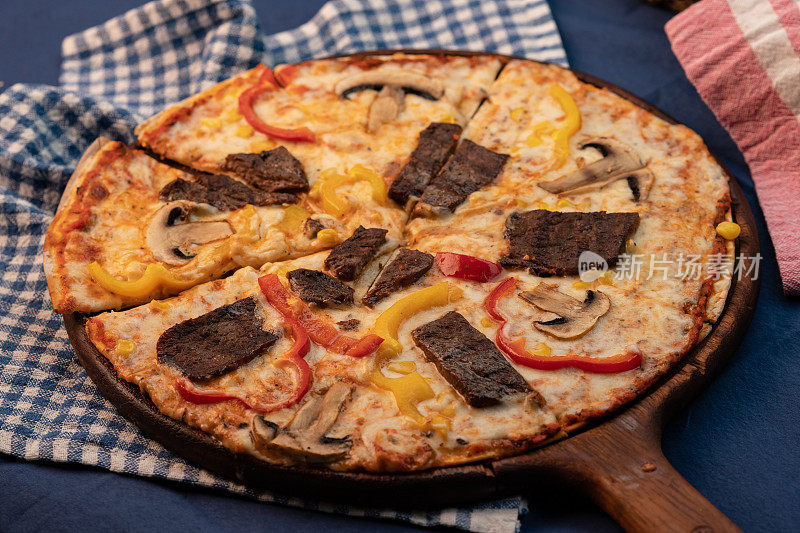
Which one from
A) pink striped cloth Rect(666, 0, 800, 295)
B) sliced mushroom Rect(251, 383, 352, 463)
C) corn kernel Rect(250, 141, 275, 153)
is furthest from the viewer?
corn kernel Rect(250, 141, 275, 153)

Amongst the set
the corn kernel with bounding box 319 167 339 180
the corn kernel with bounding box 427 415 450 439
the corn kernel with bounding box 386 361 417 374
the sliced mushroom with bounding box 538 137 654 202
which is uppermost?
the corn kernel with bounding box 319 167 339 180

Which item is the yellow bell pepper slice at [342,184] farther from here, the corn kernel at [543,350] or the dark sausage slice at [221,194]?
the corn kernel at [543,350]

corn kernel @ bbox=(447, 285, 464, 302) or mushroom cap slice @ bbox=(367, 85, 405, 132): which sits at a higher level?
mushroom cap slice @ bbox=(367, 85, 405, 132)

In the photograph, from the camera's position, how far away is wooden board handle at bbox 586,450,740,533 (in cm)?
383

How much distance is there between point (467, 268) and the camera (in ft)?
16.7

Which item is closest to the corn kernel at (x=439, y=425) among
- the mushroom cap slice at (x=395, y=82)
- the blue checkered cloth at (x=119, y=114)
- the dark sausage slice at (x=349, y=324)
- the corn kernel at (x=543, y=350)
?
the blue checkered cloth at (x=119, y=114)

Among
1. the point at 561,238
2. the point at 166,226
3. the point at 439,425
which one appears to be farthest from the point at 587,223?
the point at 166,226

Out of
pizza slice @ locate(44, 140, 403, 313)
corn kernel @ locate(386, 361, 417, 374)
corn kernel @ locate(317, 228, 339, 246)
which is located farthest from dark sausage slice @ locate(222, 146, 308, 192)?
corn kernel @ locate(386, 361, 417, 374)

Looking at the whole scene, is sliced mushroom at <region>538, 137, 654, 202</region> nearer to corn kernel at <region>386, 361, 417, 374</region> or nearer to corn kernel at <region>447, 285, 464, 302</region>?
corn kernel at <region>447, 285, 464, 302</region>

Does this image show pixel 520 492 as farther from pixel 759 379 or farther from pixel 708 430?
pixel 759 379

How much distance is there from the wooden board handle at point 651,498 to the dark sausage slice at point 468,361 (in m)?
0.61

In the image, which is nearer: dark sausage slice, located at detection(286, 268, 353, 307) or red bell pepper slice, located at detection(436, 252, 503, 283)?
dark sausage slice, located at detection(286, 268, 353, 307)

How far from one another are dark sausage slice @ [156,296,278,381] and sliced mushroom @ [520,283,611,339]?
1555 millimetres

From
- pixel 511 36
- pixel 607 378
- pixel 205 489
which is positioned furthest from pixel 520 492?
pixel 511 36
